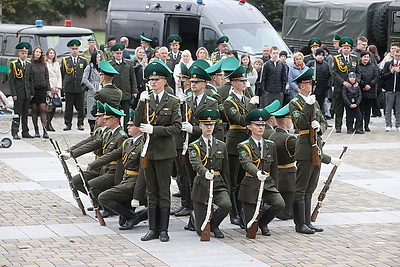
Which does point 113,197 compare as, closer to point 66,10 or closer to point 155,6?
point 155,6

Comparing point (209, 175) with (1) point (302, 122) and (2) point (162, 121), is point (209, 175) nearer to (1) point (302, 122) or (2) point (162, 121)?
(2) point (162, 121)

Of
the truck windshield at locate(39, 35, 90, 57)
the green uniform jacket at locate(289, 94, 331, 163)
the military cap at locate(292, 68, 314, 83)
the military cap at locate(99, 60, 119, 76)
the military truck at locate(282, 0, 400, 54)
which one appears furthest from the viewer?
the military truck at locate(282, 0, 400, 54)

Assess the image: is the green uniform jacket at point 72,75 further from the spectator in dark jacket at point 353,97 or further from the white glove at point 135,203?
the white glove at point 135,203

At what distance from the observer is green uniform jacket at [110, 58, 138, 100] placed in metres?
19.1

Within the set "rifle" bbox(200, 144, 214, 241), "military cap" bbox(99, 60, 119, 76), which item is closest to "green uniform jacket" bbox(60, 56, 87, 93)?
"military cap" bbox(99, 60, 119, 76)

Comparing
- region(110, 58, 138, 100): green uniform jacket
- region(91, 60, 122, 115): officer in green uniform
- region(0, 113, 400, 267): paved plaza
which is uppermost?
region(91, 60, 122, 115): officer in green uniform

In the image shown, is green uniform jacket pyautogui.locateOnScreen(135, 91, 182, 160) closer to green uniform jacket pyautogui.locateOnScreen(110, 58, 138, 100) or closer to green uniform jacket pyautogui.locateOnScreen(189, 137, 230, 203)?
green uniform jacket pyautogui.locateOnScreen(189, 137, 230, 203)

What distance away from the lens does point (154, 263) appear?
989 centimetres

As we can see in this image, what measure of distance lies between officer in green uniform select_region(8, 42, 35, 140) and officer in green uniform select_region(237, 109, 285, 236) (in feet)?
30.5

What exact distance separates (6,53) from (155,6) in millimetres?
3935

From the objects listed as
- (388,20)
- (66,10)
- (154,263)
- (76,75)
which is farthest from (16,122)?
(66,10)

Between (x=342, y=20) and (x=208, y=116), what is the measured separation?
18967 millimetres

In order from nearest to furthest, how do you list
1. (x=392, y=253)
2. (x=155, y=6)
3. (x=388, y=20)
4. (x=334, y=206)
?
(x=392, y=253) < (x=334, y=206) < (x=155, y=6) < (x=388, y=20)

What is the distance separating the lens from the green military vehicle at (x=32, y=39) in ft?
79.7
